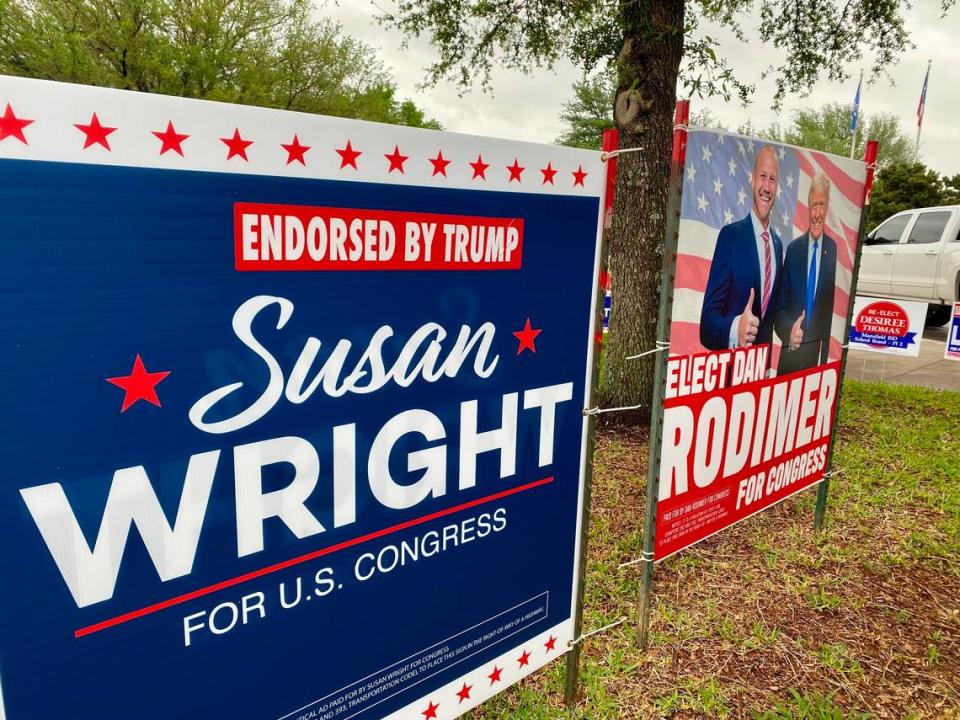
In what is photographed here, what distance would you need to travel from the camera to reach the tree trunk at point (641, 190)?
5.62 m

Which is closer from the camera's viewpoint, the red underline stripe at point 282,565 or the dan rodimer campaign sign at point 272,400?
the dan rodimer campaign sign at point 272,400

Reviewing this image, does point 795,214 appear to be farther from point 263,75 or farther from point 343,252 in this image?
point 263,75

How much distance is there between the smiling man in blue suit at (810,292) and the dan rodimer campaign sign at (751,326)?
11 millimetres

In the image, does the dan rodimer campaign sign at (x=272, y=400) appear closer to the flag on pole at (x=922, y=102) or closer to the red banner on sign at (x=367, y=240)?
the red banner on sign at (x=367, y=240)

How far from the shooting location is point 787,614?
3451 mm

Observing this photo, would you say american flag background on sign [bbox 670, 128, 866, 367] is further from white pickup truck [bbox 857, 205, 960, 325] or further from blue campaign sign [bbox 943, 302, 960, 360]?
white pickup truck [bbox 857, 205, 960, 325]

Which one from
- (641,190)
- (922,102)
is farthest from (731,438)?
(922,102)

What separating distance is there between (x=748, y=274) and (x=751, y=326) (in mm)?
261

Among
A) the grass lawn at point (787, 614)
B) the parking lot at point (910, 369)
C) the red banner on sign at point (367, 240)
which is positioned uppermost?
the red banner on sign at point (367, 240)

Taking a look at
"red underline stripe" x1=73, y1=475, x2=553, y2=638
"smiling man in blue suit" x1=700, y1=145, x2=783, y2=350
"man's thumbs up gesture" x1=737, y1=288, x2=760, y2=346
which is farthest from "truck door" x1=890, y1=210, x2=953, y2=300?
"red underline stripe" x1=73, y1=475, x2=553, y2=638

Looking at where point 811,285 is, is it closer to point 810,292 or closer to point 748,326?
point 810,292

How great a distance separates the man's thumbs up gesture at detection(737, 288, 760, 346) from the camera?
3.32 meters

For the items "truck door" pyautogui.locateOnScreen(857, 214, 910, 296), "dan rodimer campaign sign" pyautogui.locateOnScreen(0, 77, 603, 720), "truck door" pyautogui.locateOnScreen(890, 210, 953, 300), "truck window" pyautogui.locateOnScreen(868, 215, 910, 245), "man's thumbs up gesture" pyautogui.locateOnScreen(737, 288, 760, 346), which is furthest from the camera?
"truck window" pyautogui.locateOnScreen(868, 215, 910, 245)

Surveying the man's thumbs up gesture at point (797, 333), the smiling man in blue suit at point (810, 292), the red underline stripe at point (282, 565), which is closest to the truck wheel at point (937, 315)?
the smiling man in blue suit at point (810, 292)
